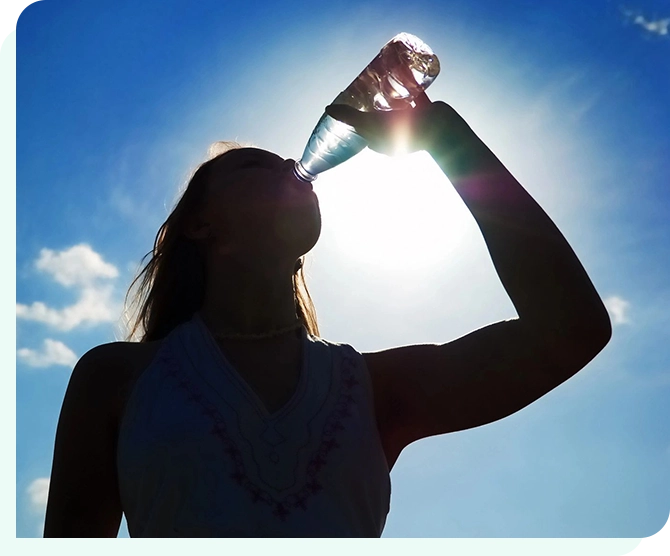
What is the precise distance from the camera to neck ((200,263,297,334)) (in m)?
1.59

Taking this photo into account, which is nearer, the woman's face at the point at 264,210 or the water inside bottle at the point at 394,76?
the woman's face at the point at 264,210

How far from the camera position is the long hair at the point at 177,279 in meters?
1.80

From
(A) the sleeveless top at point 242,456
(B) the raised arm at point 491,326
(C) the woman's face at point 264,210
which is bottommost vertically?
(A) the sleeveless top at point 242,456

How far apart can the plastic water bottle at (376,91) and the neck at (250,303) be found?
37cm

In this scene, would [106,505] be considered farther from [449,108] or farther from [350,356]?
[449,108]

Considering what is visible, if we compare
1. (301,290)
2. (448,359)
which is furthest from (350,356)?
(301,290)

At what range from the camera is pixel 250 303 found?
1.60 metres

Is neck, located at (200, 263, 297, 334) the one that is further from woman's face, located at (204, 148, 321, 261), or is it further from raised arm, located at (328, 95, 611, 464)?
raised arm, located at (328, 95, 611, 464)

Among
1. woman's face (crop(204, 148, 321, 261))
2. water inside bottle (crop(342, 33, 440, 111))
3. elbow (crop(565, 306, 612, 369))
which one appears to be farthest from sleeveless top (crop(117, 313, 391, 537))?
water inside bottle (crop(342, 33, 440, 111))

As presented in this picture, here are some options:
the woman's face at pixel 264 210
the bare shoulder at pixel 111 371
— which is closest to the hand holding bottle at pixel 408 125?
the woman's face at pixel 264 210

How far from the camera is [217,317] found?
5.26 feet

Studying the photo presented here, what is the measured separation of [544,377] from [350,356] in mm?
371

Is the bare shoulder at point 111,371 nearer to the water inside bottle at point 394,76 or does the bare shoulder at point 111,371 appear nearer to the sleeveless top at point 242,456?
the sleeveless top at point 242,456

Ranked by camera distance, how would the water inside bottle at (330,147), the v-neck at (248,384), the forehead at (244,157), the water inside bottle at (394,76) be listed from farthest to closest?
the water inside bottle at (330,147) → the water inside bottle at (394,76) → the forehead at (244,157) → the v-neck at (248,384)
